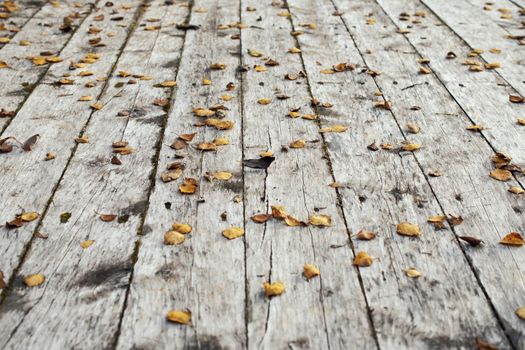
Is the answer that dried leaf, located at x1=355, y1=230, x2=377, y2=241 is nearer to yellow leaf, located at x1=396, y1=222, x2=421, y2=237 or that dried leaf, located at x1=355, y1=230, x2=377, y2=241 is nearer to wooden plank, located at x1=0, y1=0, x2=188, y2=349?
yellow leaf, located at x1=396, y1=222, x2=421, y2=237

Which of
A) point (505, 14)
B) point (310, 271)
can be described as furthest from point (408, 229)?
point (505, 14)

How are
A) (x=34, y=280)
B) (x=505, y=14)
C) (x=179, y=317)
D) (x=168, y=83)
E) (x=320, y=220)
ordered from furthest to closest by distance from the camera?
(x=505, y=14) → (x=168, y=83) → (x=320, y=220) → (x=34, y=280) → (x=179, y=317)

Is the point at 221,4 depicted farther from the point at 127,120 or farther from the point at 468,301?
the point at 468,301

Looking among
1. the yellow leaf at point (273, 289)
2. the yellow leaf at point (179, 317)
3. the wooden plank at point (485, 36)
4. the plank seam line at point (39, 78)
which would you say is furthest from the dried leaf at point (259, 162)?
the wooden plank at point (485, 36)

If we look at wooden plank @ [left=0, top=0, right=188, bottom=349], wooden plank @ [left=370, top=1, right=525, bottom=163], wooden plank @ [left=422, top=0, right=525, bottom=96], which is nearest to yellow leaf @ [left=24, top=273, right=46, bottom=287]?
wooden plank @ [left=0, top=0, right=188, bottom=349]

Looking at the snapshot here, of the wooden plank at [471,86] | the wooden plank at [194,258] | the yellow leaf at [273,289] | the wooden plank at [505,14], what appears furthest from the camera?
the wooden plank at [505,14]

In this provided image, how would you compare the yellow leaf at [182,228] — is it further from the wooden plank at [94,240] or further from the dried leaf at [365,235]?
the dried leaf at [365,235]

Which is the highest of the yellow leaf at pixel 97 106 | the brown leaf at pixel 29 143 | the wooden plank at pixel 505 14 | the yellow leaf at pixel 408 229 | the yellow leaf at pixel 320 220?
the yellow leaf at pixel 408 229

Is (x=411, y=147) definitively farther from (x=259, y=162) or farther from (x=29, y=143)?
(x=29, y=143)
